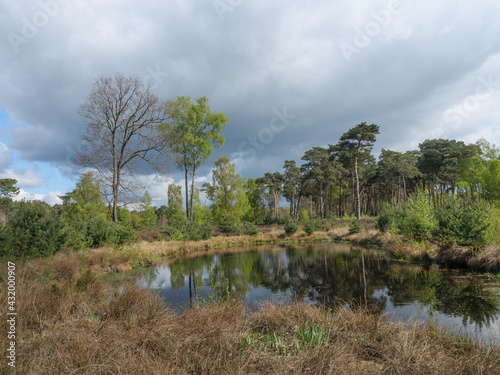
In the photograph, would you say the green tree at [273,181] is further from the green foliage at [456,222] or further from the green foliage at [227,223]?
the green foliage at [456,222]

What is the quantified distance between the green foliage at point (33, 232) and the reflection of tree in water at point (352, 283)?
16.5ft

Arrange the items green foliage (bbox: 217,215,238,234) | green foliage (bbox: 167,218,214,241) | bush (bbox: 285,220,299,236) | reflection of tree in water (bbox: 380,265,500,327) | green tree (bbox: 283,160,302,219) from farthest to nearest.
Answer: green tree (bbox: 283,160,302,219), bush (bbox: 285,220,299,236), green foliage (bbox: 217,215,238,234), green foliage (bbox: 167,218,214,241), reflection of tree in water (bbox: 380,265,500,327)

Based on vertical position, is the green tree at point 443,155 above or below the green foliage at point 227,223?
above

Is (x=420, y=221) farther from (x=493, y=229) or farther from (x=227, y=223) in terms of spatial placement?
(x=227, y=223)

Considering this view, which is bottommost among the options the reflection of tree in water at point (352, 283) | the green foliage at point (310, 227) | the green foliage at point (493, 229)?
the reflection of tree in water at point (352, 283)

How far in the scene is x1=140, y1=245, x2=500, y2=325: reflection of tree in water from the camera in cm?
796

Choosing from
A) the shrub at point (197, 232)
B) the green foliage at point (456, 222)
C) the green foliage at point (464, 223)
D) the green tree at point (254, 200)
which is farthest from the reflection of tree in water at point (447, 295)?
the green tree at point (254, 200)

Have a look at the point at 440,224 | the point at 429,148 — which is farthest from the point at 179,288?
the point at 429,148

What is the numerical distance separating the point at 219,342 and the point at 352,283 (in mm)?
9007

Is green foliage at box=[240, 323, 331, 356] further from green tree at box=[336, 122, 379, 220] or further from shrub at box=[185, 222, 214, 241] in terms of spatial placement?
green tree at box=[336, 122, 379, 220]

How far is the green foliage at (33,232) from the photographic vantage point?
29.1ft

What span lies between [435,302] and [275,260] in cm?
1159

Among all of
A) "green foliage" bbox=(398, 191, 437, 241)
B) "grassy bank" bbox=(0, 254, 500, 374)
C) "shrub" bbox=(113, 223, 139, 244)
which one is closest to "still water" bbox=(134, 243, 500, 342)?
"grassy bank" bbox=(0, 254, 500, 374)

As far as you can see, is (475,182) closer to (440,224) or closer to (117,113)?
(440,224)
